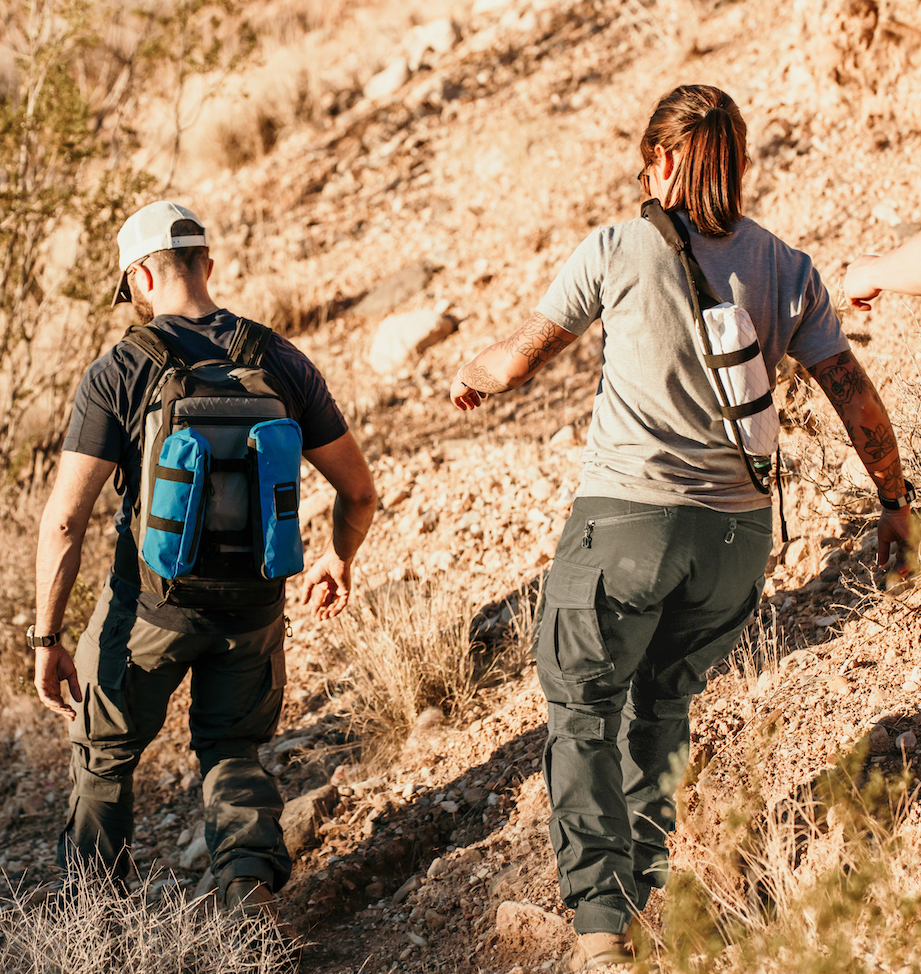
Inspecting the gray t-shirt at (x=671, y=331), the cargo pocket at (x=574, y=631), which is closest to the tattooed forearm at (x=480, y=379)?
the gray t-shirt at (x=671, y=331)

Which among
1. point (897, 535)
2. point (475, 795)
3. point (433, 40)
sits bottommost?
point (475, 795)

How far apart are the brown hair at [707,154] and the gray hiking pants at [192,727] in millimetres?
1623

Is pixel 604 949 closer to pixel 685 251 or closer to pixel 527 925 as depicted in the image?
pixel 527 925

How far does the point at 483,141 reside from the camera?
26.6 ft

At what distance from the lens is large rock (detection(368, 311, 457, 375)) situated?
A: 6.25 metres

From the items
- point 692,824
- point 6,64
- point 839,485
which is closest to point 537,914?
point 692,824

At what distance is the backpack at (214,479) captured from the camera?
2.29 m

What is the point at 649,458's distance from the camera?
6.34ft

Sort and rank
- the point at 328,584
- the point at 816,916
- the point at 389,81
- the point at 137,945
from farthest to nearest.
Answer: the point at 389,81, the point at 328,584, the point at 137,945, the point at 816,916

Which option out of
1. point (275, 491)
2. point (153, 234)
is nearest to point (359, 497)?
point (275, 491)

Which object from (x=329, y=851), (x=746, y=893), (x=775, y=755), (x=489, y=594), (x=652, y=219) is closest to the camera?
(x=652, y=219)

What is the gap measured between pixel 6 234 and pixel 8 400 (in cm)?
108

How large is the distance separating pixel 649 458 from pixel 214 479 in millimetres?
1123

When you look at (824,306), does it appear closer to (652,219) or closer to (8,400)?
(652,219)
